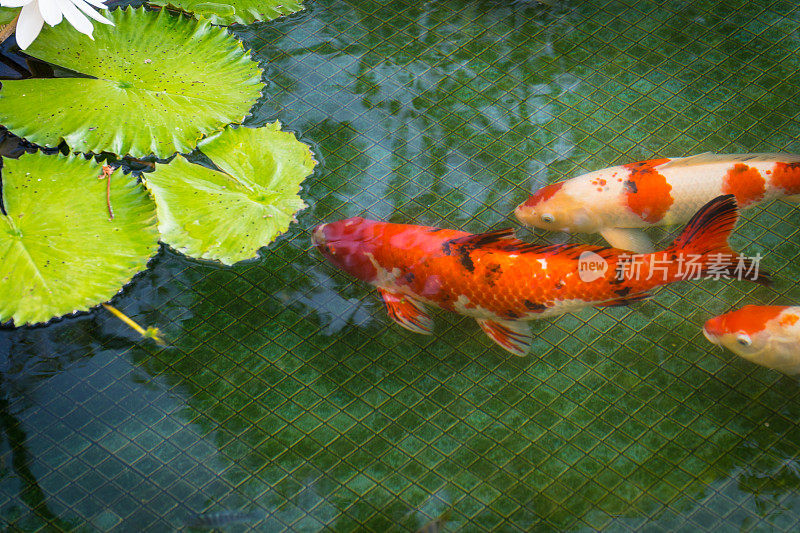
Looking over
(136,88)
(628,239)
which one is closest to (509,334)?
(628,239)

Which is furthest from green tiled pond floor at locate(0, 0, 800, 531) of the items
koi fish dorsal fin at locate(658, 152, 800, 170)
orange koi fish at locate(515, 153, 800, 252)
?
koi fish dorsal fin at locate(658, 152, 800, 170)

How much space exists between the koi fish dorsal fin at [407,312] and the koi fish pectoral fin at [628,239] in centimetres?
85

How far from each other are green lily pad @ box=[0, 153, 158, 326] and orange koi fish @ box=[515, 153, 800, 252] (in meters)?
1.61

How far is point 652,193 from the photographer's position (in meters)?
3.24

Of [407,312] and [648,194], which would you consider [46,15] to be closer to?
[407,312]

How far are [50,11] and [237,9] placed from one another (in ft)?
3.51

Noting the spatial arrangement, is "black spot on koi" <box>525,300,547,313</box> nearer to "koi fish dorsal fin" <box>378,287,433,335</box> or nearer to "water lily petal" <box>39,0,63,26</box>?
"koi fish dorsal fin" <box>378,287,433,335</box>

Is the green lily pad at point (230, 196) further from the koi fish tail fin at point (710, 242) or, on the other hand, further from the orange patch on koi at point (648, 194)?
the koi fish tail fin at point (710, 242)

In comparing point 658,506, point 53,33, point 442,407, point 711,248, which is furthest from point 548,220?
point 53,33

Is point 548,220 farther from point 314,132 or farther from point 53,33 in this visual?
point 53,33

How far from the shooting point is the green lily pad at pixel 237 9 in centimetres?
400

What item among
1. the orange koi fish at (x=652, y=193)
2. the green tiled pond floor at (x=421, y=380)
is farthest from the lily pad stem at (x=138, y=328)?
the orange koi fish at (x=652, y=193)

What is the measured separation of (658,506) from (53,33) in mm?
Result: 3319

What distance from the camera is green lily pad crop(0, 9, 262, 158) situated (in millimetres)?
3396
